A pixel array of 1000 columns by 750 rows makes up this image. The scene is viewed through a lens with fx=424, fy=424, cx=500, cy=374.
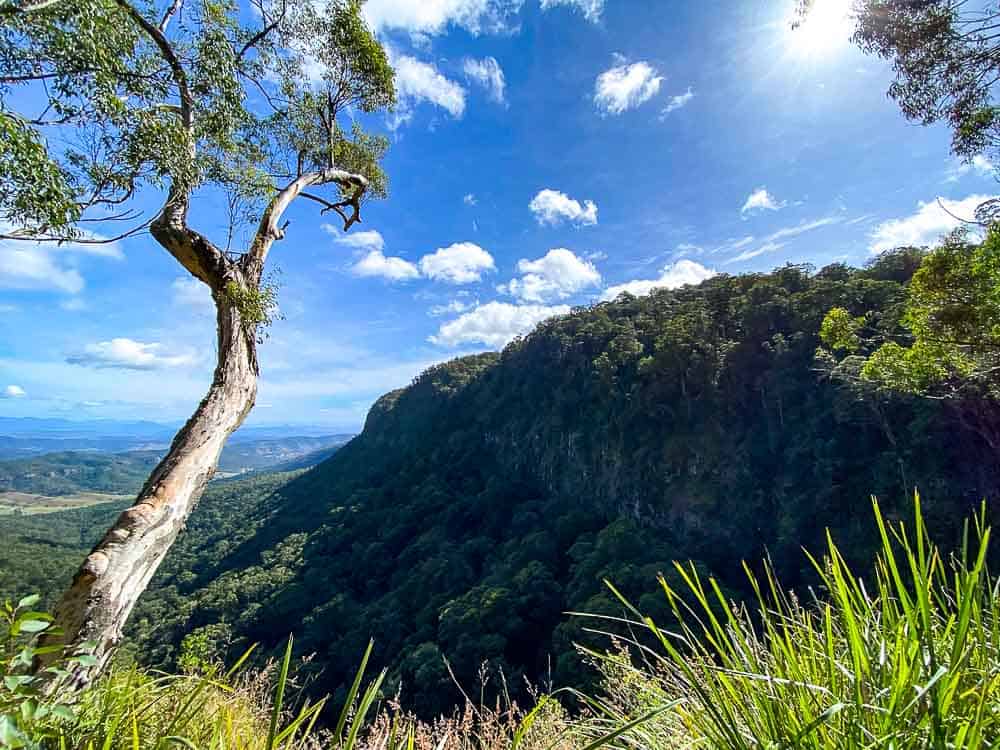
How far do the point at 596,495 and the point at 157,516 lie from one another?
28.4 metres

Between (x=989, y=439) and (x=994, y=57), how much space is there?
1334 centimetres

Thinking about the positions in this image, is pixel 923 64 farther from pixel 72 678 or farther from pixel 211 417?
pixel 72 678

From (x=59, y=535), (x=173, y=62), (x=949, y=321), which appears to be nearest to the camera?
(x=173, y=62)

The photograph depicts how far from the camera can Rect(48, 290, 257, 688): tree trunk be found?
160cm

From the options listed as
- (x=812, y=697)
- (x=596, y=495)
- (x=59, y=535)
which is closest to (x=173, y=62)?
(x=812, y=697)

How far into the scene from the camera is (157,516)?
191 cm

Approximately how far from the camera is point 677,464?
2327cm

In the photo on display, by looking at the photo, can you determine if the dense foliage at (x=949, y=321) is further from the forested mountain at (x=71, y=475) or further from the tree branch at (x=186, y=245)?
the forested mountain at (x=71, y=475)

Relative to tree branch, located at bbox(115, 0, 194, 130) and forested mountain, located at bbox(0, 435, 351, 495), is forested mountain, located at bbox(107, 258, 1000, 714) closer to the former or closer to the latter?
tree branch, located at bbox(115, 0, 194, 130)

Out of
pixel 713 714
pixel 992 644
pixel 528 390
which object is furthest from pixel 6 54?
pixel 528 390

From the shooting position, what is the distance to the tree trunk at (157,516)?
1.60m

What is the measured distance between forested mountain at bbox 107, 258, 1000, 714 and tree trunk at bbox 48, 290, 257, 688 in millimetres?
10850

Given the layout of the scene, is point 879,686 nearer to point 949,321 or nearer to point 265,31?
point 265,31

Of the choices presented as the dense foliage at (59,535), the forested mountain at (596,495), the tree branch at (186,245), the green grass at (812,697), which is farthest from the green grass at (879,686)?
the dense foliage at (59,535)
